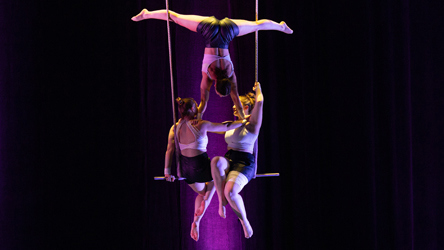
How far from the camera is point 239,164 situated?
3037 millimetres

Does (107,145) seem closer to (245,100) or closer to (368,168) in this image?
(245,100)

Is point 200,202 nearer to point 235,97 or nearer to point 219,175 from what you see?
point 219,175

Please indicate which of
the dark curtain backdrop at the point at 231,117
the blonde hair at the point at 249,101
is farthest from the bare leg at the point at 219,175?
the dark curtain backdrop at the point at 231,117

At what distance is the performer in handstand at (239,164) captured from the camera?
2914mm

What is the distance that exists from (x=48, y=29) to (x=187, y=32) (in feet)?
4.08

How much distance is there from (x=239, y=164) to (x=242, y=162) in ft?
0.10

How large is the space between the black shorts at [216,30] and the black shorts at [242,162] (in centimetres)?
75

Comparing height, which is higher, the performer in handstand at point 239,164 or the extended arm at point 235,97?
the extended arm at point 235,97

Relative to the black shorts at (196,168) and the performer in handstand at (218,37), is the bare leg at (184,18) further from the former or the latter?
the black shorts at (196,168)

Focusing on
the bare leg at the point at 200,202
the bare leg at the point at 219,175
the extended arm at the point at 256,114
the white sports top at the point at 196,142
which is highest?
the extended arm at the point at 256,114

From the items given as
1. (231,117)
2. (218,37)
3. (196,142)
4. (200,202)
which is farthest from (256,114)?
(231,117)

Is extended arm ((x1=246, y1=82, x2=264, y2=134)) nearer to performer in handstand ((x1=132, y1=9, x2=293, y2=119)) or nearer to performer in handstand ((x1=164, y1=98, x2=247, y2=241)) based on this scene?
performer in handstand ((x1=164, y1=98, x2=247, y2=241))

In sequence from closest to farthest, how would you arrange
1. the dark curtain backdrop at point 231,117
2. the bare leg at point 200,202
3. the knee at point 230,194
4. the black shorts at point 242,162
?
the knee at point 230,194, the black shorts at point 242,162, the bare leg at point 200,202, the dark curtain backdrop at point 231,117

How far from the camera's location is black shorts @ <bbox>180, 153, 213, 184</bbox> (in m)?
3.05
